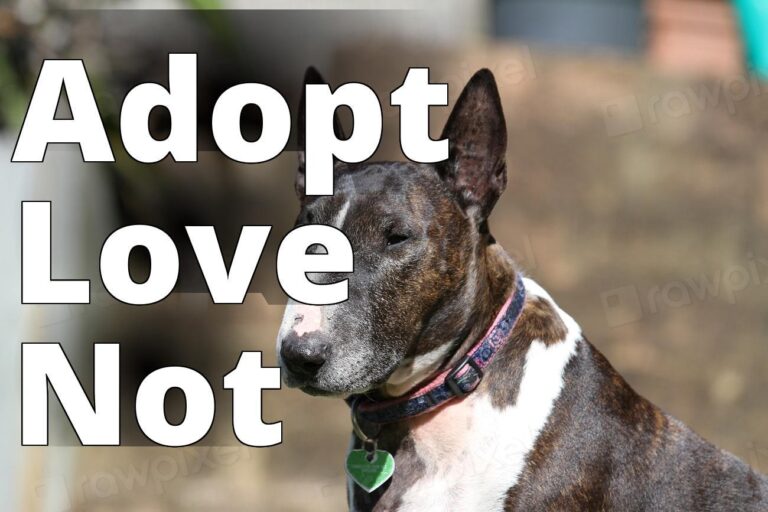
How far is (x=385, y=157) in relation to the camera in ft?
18.5

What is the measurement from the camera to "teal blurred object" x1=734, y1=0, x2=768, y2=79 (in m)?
6.65

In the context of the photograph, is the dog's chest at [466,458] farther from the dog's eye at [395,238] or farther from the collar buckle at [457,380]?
the dog's eye at [395,238]

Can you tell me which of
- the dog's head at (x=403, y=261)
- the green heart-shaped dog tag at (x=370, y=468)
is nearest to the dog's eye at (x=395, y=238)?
the dog's head at (x=403, y=261)

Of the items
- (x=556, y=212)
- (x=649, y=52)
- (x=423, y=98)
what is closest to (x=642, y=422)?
(x=423, y=98)

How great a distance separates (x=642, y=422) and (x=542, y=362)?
306 mm

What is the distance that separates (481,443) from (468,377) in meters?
0.16

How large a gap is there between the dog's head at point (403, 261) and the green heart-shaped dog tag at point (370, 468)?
0.55 ft

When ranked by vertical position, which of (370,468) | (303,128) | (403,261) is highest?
(303,128)

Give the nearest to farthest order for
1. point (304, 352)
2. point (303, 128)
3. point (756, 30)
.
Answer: point (304, 352) < point (303, 128) < point (756, 30)

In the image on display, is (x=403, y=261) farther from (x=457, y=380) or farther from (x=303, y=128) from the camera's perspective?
(x=303, y=128)

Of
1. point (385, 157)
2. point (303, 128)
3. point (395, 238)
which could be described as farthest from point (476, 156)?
point (385, 157)

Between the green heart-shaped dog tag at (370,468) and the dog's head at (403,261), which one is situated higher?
the dog's head at (403,261)

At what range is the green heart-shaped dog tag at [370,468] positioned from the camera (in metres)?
2.88

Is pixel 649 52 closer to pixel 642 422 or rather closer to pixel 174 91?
pixel 174 91
